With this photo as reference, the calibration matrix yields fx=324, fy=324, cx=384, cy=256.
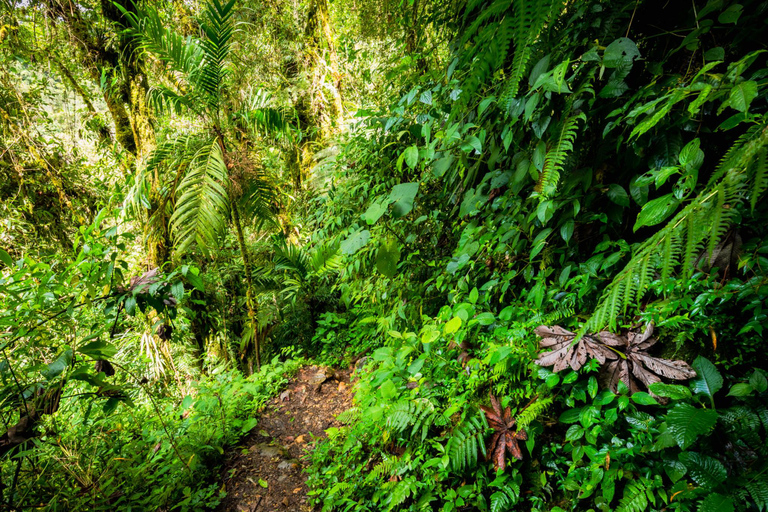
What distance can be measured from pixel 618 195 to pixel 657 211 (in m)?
0.33

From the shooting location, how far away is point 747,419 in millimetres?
1101

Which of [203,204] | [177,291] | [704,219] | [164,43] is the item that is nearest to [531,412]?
[704,219]

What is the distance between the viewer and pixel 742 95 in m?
0.84

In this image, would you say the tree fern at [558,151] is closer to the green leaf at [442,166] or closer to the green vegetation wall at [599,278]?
the green vegetation wall at [599,278]

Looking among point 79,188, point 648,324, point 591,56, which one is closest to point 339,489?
point 648,324

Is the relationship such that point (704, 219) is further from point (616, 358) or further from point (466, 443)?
point (466, 443)

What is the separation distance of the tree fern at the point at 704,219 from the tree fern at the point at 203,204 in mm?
3209

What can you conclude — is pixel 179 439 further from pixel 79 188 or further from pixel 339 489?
pixel 79 188

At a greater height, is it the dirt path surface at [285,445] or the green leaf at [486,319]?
the green leaf at [486,319]

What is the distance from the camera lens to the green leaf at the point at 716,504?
39.1 inches

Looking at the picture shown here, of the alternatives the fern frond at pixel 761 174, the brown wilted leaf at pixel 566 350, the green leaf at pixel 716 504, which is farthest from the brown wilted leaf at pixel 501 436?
the fern frond at pixel 761 174

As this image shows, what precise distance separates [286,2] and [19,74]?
454 cm

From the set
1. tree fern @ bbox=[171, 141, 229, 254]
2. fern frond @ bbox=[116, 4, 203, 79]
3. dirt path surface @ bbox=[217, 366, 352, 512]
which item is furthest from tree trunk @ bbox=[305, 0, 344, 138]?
dirt path surface @ bbox=[217, 366, 352, 512]

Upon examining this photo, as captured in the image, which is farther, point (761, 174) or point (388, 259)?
point (388, 259)
